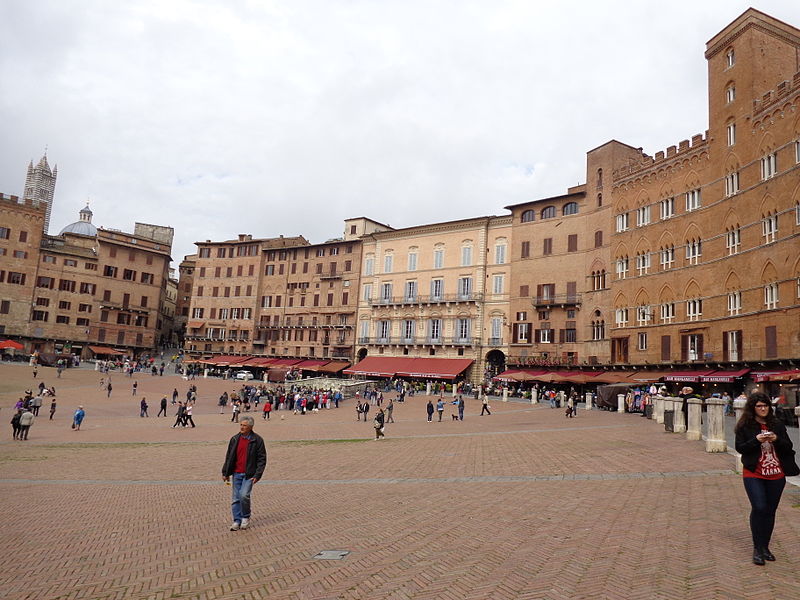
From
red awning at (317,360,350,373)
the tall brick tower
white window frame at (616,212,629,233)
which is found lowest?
red awning at (317,360,350,373)

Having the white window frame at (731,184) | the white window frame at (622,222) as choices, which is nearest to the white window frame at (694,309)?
the white window frame at (731,184)

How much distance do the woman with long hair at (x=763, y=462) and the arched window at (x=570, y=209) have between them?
48.2m

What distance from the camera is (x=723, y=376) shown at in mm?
35844

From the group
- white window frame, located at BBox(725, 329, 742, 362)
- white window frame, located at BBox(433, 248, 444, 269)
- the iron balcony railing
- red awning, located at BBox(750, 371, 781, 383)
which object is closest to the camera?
red awning, located at BBox(750, 371, 781, 383)

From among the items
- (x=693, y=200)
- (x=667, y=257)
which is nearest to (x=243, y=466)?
(x=667, y=257)

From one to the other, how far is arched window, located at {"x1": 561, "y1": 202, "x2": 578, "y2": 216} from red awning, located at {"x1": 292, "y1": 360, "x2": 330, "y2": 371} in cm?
2923

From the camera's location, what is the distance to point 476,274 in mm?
57438

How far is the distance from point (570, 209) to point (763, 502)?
161 feet

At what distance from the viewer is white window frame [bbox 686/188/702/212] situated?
41.6 m

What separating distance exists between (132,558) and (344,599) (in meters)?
3.17

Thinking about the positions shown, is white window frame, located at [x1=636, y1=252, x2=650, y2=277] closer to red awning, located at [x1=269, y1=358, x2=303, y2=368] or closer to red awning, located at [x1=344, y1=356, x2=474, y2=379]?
red awning, located at [x1=344, y1=356, x2=474, y2=379]

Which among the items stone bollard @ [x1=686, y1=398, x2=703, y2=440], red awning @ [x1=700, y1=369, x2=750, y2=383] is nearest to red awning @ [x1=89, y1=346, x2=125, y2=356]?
red awning @ [x1=700, y1=369, x2=750, y2=383]

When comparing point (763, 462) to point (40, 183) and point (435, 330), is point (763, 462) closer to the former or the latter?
point (435, 330)

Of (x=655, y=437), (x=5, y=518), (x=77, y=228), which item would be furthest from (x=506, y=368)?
(x=77, y=228)
